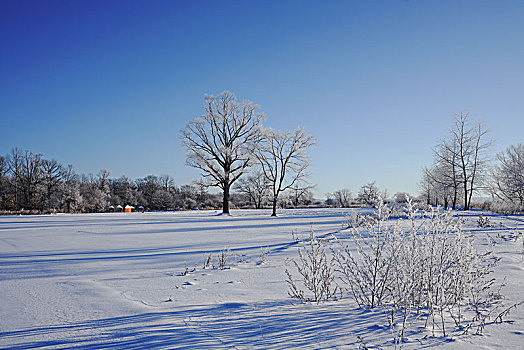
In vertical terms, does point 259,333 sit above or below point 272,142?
below

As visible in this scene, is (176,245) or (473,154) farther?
(473,154)

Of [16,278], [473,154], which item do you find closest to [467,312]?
[16,278]

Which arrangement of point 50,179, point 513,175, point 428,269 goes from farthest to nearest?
point 50,179, point 513,175, point 428,269

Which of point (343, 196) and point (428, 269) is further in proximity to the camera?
point (343, 196)

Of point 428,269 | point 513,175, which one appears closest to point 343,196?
point 513,175

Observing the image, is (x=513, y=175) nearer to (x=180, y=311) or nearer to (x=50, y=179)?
(x=180, y=311)

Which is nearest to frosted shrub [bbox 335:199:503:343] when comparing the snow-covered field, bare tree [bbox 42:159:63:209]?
the snow-covered field

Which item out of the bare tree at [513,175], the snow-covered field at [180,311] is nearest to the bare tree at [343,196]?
the bare tree at [513,175]

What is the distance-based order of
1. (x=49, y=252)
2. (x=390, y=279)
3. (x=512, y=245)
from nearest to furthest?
1. (x=390, y=279)
2. (x=49, y=252)
3. (x=512, y=245)

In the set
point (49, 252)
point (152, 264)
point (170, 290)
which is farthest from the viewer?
point (49, 252)

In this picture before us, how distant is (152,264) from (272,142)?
21.5 m

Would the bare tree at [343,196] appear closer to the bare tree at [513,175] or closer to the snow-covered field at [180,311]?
the bare tree at [513,175]

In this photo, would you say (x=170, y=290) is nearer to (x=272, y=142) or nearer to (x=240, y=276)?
(x=240, y=276)

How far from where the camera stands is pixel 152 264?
6.33 meters
